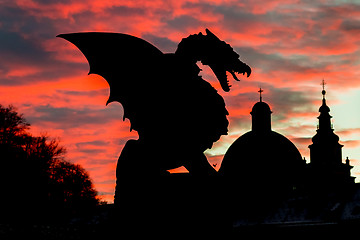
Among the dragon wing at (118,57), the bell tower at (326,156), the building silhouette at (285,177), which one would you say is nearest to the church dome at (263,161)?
the building silhouette at (285,177)

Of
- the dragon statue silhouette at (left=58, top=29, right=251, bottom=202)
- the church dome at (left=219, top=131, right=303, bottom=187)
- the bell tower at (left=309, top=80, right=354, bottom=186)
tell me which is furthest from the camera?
the bell tower at (left=309, top=80, right=354, bottom=186)

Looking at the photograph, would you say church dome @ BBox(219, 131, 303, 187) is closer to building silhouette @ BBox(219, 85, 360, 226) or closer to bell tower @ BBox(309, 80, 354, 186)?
building silhouette @ BBox(219, 85, 360, 226)

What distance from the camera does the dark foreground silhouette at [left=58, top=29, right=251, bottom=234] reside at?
743 cm

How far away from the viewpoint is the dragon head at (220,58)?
7.93 meters

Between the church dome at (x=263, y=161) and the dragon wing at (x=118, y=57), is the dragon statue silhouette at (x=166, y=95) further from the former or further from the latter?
the church dome at (x=263, y=161)

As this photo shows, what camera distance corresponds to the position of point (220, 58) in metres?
7.96

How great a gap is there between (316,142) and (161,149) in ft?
264

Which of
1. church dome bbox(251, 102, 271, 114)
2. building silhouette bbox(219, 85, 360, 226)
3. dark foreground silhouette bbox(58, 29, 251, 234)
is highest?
church dome bbox(251, 102, 271, 114)

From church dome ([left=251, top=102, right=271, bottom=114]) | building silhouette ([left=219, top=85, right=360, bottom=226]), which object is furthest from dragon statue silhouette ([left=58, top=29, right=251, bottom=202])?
church dome ([left=251, top=102, right=271, bottom=114])

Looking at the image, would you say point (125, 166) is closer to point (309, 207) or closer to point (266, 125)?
point (309, 207)

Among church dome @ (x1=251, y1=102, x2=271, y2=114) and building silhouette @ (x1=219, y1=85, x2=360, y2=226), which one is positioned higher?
church dome @ (x1=251, y1=102, x2=271, y2=114)

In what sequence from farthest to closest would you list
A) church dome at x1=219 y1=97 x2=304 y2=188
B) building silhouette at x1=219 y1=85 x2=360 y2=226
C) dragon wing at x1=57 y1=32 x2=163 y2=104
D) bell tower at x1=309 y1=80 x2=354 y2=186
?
bell tower at x1=309 y1=80 x2=354 y2=186 < church dome at x1=219 y1=97 x2=304 y2=188 < building silhouette at x1=219 y1=85 x2=360 y2=226 < dragon wing at x1=57 y1=32 x2=163 y2=104

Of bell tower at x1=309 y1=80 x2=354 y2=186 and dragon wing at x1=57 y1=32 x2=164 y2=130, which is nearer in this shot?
dragon wing at x1=57 y1=32 x2=164 y2=130

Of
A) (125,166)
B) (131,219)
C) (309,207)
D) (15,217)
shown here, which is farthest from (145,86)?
(309,207)
